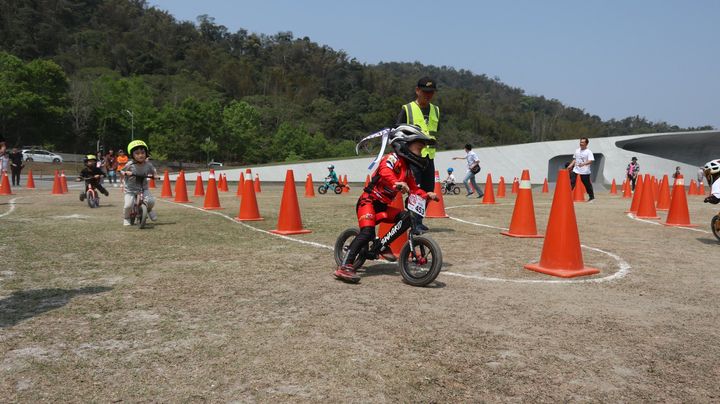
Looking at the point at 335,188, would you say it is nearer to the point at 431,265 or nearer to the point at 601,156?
the point at 431,265

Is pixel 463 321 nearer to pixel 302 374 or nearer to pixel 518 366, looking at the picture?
pixel 518 366

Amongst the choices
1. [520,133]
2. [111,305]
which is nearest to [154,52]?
[520,133]

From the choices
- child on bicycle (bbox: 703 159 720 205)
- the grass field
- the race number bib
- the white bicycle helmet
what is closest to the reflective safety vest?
the grass field

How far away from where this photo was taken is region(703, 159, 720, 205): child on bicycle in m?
7.32

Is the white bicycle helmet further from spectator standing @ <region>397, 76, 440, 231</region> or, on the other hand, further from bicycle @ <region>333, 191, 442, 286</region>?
bicycle @ <region>333, 191, 442, 286</region>

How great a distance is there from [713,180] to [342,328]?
7143 mm

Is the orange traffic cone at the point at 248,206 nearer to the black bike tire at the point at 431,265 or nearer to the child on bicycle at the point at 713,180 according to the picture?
the black bike tire at the point at 431,265

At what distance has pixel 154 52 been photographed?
13862 cm

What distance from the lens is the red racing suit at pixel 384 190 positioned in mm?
4875

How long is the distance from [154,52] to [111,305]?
15048 cm

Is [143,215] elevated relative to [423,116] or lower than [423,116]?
lower

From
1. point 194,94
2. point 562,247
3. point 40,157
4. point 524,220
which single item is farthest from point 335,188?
point 194,94

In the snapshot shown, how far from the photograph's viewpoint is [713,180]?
7836 mm

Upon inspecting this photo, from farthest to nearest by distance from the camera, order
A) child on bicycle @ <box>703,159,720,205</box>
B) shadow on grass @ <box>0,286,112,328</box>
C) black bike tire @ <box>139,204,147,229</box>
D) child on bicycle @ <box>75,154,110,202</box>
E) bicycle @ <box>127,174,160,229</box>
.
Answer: child on bicycle @ <box>75,154,110,202</box> < bicycle @ <box>127,174,160,229</box> < black bike tire @ <box>139,204,147,229</box> < child on bicycle @ <box>703,159,720,205</box> < shadow on grass @ <box>0,286,112,328</box>
